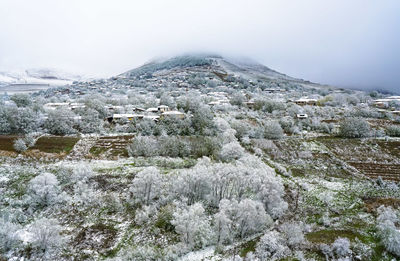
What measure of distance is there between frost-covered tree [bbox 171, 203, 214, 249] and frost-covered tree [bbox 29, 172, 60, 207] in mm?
12280

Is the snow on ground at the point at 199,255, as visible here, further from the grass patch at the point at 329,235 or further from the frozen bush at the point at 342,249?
the frozen bush at the point at 342,249

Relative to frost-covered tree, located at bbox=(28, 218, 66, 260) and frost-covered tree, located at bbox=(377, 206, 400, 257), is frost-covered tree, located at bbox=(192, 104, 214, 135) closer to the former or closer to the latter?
frost-covered tree, located at bbox=(377, 206, 400, 257)

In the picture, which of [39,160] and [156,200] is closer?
[156,200]

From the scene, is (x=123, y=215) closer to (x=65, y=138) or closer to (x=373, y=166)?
(x=65, y=138)

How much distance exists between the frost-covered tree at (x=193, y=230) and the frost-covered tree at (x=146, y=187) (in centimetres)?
542

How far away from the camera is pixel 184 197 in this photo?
72.5ft

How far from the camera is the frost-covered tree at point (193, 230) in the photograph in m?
17.1

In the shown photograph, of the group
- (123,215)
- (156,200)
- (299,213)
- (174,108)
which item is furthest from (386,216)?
(174,108)

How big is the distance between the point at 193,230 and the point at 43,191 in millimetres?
14316

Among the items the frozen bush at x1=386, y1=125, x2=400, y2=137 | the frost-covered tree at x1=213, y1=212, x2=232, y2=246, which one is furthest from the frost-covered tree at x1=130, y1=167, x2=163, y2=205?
the frozen bush at x1=386, y1=125, x2=400, y2=137

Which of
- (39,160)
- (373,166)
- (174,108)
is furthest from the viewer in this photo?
(174,108)

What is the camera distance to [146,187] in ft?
74.4

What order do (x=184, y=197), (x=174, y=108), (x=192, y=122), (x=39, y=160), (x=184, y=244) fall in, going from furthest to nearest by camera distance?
(x=174, y=108), (x=192, y=122), (x=39, y=160), (x=184, y=197), (x=184, y=244)

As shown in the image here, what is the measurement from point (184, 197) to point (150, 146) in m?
15.0
